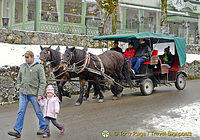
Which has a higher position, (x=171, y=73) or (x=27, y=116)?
(x=171, y=73)

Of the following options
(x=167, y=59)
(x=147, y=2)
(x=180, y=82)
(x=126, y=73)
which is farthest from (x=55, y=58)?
(x=147, y=2)

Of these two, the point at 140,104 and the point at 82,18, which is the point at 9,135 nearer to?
the point at 140,104

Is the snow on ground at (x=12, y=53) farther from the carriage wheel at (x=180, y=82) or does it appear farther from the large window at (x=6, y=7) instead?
the large window at (x=6, y=7)

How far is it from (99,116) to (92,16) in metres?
16.1

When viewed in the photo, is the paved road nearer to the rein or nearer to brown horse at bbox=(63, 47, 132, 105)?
brown horse at bbox=(63, 47, 132, 105)

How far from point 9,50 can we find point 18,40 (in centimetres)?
199

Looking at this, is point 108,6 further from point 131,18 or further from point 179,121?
point 179,121

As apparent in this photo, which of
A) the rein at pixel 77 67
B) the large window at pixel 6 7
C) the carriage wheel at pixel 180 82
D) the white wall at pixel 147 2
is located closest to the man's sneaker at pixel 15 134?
the rein at pixel 77 67

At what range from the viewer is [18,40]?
15164 millimetres

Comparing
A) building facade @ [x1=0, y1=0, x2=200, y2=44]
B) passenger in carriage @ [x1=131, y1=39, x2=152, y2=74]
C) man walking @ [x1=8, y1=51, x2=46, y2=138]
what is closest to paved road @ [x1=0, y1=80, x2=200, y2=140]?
man walking @ [x1=8, y1=51, x2=46, y2=138]

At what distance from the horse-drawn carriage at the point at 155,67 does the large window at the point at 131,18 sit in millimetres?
13152

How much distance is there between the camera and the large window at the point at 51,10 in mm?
19953

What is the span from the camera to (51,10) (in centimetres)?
2083

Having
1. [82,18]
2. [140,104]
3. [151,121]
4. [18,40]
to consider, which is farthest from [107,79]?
[82,18]
